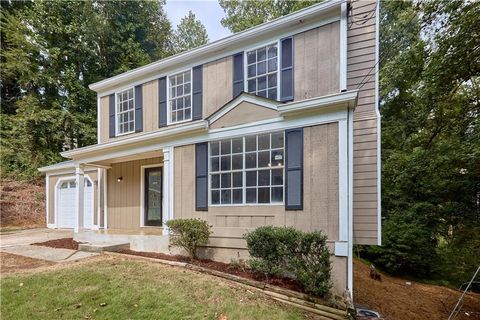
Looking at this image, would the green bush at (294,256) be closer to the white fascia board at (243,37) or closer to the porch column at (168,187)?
the porch column at (168,187)

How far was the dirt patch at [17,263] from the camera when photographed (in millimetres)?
5949

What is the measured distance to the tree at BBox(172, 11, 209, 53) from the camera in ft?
72.7

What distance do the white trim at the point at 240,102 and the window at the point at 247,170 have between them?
603mm

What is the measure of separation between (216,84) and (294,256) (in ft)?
16.4

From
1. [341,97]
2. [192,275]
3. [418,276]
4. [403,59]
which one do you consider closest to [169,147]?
[192,275]

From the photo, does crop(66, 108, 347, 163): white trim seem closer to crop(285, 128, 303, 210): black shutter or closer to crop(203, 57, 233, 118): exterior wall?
crop(285, 128, 303, 210): black shutter

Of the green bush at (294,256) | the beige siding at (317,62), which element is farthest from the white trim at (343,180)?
the beige siding at (317,62)

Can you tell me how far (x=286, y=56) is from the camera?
6.73 m

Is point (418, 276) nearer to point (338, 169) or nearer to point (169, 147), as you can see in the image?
point (338, 169)

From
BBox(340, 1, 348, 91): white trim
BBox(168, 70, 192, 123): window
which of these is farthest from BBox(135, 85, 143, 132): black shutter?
BBox(340, 1, 348, 91): white trim

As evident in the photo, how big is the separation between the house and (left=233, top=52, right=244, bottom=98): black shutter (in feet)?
0.09

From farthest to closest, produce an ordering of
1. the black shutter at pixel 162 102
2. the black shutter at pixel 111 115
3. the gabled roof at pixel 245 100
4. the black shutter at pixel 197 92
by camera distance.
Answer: the black shutter at pixel 111 115
the black shutter at pixel 162 102
the black shutter at pixel 197 92
the gabled roof at pixel 245 100

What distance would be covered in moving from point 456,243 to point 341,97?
7.88m

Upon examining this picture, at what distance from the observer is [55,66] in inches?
683
